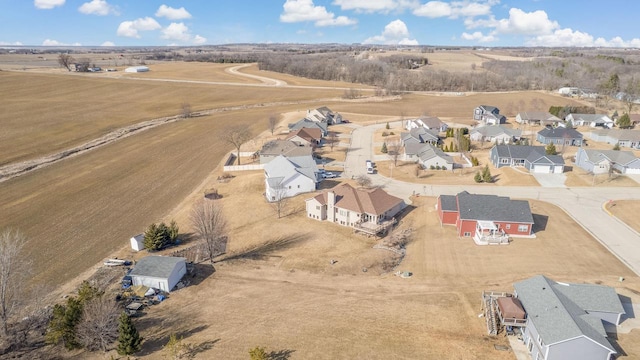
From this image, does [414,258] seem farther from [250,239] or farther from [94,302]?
[94,302]

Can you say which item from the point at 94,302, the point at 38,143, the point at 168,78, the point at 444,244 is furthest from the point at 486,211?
the point at 168,78

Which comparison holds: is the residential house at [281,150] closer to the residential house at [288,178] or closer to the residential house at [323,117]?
the residential house at [288,178]

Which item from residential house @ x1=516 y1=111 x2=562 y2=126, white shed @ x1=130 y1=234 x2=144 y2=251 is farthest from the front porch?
residential house @ x1=516 y1=111 x2=562 y2=126

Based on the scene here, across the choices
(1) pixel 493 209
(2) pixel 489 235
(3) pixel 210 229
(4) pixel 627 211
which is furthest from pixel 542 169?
(3) pixel 210 229

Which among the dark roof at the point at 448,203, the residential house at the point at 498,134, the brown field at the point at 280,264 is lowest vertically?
the brown field at the point at 280,264

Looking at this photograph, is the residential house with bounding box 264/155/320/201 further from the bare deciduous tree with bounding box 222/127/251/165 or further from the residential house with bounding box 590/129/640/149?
the residential house with bounding box 590/129/640/149

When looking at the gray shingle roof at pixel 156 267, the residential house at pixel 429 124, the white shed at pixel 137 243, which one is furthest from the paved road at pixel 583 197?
the white shed at pixel 137 243
